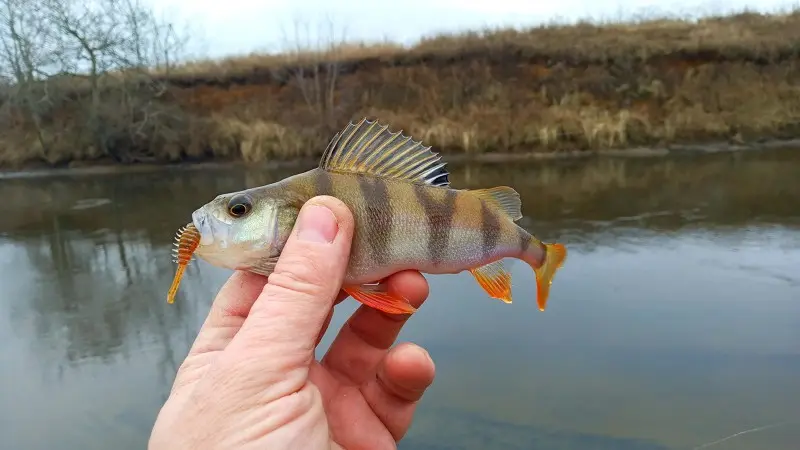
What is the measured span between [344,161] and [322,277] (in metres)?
0.45

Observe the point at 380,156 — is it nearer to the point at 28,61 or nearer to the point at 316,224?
the point at 316,224

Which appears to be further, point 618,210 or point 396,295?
point 618,210

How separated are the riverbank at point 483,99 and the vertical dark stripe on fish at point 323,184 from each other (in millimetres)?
15146

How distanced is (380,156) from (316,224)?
39cm

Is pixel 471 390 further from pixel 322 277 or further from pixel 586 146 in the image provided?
pixel 586 146

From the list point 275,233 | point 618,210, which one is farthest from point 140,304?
point 618,210

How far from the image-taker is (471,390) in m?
4.63

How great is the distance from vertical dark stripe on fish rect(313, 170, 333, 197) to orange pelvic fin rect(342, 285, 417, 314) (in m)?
0.32

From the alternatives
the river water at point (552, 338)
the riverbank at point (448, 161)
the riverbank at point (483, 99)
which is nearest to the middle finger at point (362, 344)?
the river water at point (552, 338)

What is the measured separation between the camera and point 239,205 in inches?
71.8

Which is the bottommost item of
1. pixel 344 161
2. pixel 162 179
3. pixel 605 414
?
pixel 605 414

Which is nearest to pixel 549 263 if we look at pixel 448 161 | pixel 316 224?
pixel 316 224

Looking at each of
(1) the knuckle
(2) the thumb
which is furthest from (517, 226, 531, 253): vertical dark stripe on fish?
(1) the knuckle

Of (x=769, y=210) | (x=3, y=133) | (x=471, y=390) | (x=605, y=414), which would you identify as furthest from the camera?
(x=3, y=133)
